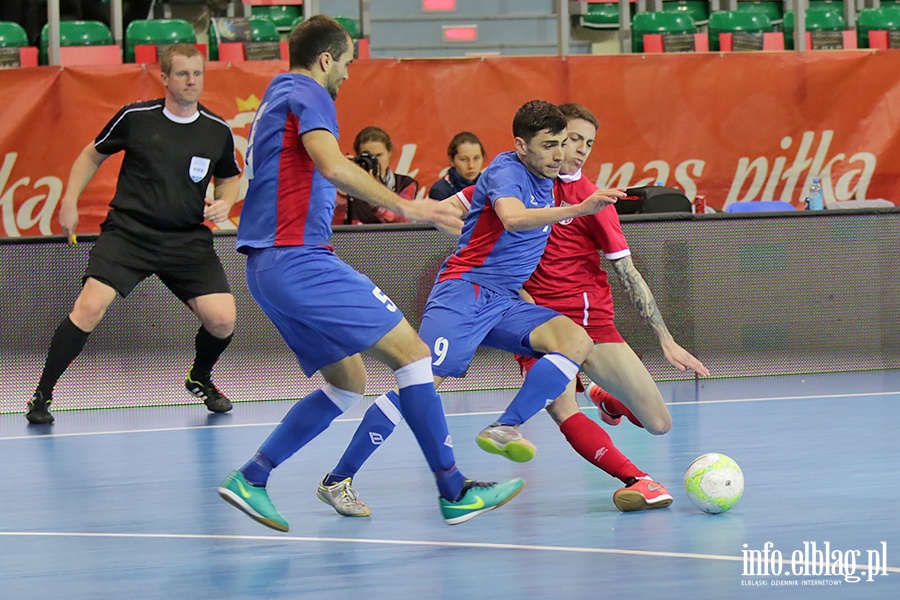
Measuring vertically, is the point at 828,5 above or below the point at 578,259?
above

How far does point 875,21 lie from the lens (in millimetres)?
12609

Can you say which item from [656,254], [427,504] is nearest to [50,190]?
[656,254]

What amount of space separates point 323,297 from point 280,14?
8.75m

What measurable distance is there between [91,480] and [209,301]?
178cm

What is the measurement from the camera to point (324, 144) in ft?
13.1

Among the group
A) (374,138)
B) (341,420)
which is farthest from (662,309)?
(341,420)

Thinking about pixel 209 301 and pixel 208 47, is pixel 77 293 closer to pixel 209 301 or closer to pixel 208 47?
pixel 209 301

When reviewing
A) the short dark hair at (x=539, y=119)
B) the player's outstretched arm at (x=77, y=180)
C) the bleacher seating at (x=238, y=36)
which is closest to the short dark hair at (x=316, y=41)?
the short dark hair at (x=539, y=119)

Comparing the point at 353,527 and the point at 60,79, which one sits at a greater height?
the point at 60,79

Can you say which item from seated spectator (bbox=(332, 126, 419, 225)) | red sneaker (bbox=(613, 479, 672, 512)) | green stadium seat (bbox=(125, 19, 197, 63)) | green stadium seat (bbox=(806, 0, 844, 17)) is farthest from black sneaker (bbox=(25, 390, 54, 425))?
green stadium seat (bbox=(806, 0, 844, 17))

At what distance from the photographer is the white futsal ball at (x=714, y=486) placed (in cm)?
433

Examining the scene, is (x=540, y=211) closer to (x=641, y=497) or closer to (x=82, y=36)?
(x=641, y=497)

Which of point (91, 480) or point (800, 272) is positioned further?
point (800, 272)

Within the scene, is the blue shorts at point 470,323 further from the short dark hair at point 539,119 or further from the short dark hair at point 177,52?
the short dark hair at point 177,52
